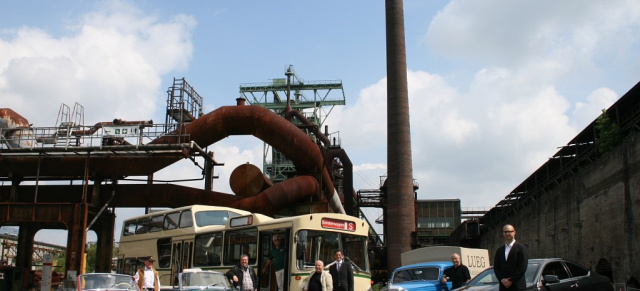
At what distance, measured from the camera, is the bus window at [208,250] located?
602 inches

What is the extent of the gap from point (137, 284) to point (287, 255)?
11.2 feet

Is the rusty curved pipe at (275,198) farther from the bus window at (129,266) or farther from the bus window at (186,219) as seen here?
the bus window at (186,219)

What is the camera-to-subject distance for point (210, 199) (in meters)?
24.9

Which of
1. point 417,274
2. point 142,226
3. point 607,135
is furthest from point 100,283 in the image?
point 607,135

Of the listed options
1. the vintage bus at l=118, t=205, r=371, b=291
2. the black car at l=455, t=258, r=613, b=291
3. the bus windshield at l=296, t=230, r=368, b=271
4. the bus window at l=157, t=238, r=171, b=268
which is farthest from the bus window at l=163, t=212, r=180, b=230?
the black car at l=455, t=258, r=613, b=291

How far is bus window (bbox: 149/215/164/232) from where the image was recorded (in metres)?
18.2

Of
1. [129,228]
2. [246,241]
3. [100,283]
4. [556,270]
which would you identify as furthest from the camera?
[129,228]

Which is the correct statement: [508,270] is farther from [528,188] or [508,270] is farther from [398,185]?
[528,188]

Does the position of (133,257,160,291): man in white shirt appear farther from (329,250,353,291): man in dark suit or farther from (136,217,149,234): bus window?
(136,217,149,234): bus window

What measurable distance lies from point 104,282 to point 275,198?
12.6 meters

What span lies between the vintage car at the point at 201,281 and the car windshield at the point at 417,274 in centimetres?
390

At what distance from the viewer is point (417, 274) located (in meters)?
12.7

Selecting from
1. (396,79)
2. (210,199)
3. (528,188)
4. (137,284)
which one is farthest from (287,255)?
(528,188)

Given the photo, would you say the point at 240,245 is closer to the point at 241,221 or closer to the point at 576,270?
Answer: the point at 241,221
